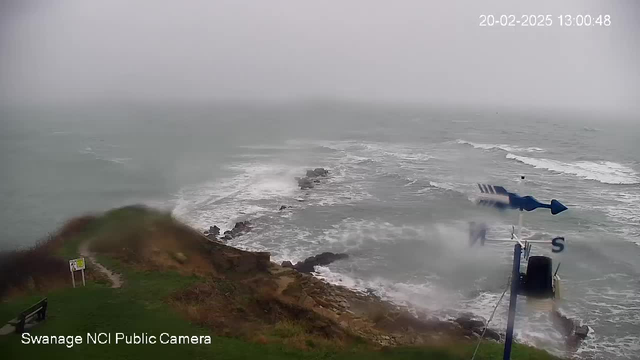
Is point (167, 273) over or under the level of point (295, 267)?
over

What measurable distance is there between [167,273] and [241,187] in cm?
2166

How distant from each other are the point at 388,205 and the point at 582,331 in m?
17.8

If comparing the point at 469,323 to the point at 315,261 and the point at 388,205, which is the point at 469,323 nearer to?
the point at 315,261

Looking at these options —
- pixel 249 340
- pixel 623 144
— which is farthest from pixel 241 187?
pixel 623 144

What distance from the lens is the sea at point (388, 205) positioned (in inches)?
761

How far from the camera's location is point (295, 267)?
850 inches

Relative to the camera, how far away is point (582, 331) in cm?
1652

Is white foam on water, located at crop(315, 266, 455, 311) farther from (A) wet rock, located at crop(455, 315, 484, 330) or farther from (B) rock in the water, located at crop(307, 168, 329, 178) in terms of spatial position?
(B) rock in the water, located at crop(307, 168, 329, 178)

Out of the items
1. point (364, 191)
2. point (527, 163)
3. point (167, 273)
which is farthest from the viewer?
point (527, 163)

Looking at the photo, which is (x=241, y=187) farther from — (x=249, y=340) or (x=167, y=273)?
(x=249, y=340)

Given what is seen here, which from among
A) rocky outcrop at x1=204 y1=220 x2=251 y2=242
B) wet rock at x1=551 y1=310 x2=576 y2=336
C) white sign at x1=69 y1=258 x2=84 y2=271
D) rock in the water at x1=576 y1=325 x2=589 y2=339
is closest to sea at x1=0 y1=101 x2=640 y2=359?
rock in the water at x1=576 y1=325 x2=589 y2=339

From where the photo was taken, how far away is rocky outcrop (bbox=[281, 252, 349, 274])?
21562mm

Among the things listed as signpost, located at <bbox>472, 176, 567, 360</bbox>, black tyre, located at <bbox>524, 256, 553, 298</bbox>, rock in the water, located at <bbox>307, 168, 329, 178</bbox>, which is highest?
signpost, located at <bbox>472, 176, 567, 360</bbox>

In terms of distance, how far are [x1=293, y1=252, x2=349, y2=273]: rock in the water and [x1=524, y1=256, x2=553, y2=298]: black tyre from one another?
1644cm
